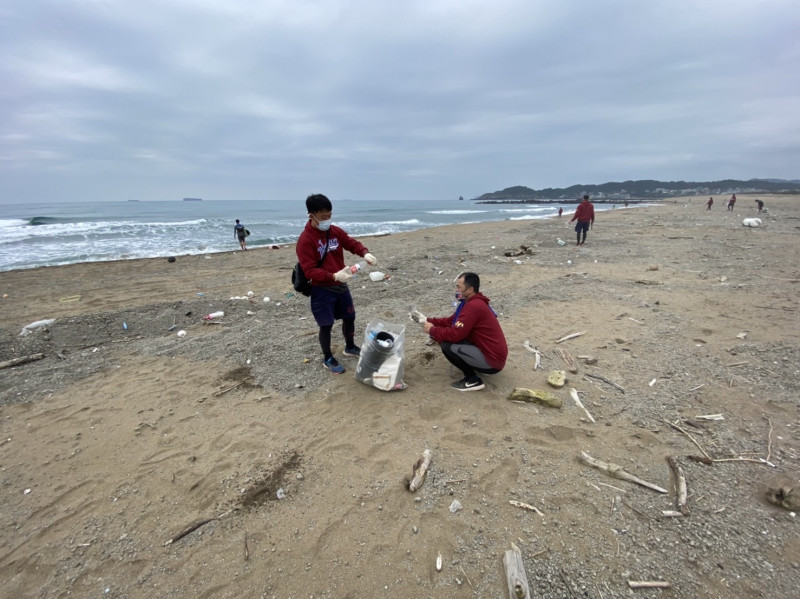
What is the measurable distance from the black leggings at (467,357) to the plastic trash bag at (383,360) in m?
0.50

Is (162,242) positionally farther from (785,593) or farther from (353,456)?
(785,593)

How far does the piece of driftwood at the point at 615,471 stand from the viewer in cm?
243

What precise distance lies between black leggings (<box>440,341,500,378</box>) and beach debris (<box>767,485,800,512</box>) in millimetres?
2039

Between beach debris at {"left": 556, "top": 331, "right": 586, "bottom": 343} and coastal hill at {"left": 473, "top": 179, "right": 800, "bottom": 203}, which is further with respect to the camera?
coastal hill at {"left": 473, "top": 179, "right": 800, "bottom": 203}

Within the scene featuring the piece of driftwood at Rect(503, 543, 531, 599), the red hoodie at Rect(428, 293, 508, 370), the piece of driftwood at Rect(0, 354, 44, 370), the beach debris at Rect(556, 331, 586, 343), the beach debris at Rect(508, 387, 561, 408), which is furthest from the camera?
the beach debris at Rect(556, 331, 586, 343)

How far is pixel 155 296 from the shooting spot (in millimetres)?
8539

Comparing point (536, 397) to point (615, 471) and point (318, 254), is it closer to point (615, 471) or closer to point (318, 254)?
point (615, 471)

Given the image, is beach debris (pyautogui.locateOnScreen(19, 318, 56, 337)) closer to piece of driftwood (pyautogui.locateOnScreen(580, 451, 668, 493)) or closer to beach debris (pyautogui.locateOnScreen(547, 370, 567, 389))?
beach debris (pyautogui.locateOnScreen(547, 370, 567, 389))

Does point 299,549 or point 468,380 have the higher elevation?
point 468,380

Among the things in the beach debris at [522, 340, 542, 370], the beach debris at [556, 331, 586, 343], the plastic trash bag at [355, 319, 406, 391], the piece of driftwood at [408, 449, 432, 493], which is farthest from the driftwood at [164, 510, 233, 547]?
the beach debris at [556, 331, 586, 343]

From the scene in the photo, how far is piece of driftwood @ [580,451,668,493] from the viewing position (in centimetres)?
243

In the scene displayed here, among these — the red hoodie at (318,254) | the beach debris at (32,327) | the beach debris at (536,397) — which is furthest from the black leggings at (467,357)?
the beach debris at (32,327)

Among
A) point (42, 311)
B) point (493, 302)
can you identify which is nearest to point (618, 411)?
point (493, 302)

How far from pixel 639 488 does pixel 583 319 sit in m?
3.55
